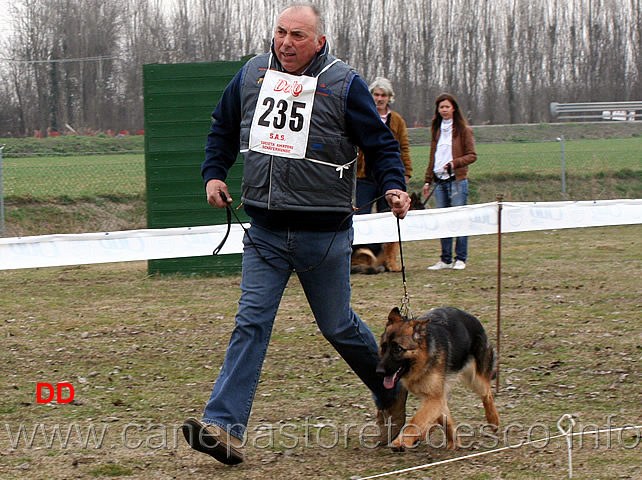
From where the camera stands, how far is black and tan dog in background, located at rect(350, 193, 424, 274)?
10.3 m

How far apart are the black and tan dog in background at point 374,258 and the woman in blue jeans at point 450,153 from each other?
84 centimetres

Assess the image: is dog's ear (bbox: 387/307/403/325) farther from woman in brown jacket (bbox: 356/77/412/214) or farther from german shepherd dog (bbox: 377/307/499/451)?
woman in brown jacket (bbox: 356/77/412/214)

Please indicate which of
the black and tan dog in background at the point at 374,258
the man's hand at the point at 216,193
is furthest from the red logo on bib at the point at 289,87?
the black and tan dog in background at the point at 374,258

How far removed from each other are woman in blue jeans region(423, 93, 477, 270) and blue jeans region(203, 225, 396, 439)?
614 cm

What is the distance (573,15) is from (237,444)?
39.8 meters

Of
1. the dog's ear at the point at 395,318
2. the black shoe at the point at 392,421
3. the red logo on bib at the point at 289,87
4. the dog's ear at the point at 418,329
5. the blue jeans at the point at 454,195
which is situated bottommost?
the black shoe at the point at 392,421

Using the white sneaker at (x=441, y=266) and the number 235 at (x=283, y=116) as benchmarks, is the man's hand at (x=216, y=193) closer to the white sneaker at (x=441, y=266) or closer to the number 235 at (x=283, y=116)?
the number 235 at (x=283, y=116)

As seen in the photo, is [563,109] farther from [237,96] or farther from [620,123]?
[237,96]

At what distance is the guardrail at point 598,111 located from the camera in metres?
35.1

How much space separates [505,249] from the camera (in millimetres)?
13023

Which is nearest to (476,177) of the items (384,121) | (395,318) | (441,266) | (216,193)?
(441,266)

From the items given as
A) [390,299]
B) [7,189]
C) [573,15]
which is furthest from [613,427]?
[573,15]

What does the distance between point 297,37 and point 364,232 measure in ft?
16.5

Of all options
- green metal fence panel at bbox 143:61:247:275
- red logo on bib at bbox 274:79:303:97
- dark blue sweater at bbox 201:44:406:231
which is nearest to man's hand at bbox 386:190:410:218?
dark blue sweater at bbox 201:44:406:231
